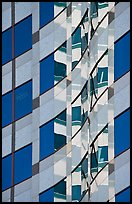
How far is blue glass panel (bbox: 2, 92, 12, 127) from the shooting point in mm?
36281

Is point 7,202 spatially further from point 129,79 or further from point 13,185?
point 129,79

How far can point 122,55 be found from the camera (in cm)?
2631

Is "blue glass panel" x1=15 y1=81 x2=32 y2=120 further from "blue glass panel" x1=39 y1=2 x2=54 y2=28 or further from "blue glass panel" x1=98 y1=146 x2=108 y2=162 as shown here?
"blue glass panel" x1=98 y1=146 x2=108 y2=162

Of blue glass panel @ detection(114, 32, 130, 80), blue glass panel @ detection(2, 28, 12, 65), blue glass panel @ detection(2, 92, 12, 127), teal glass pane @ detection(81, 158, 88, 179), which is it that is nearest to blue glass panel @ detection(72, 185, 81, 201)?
teal glass pane @ detection(81, 158, 88, 179)

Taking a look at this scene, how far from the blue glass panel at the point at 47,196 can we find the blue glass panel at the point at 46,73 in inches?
151

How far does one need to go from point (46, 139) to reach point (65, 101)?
64.4 inches

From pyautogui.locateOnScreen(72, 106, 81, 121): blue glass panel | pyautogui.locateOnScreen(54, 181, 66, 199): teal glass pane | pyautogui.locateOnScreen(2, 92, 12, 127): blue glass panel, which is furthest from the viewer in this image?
pyautogui.locateOnScreen(2, 92, 12, 127): blue glass panel

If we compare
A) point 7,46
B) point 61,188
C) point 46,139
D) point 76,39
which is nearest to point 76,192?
point 61,188

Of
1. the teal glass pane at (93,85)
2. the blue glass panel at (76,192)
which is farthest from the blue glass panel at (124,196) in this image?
the blue glass panel at (76,192)

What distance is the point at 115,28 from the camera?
26.7 meters

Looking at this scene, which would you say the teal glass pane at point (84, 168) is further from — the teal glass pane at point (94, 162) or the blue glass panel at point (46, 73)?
the blue glass panel at point (46, 73)

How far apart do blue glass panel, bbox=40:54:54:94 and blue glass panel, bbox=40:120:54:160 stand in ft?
4.63

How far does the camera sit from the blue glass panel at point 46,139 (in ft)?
111

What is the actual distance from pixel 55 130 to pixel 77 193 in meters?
2.77
